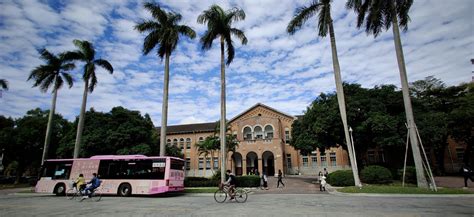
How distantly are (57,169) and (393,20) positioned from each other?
2704 centimetres

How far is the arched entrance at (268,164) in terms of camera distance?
41.8 metres

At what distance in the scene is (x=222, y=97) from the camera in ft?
71.6

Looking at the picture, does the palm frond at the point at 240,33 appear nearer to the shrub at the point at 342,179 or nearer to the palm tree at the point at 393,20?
the palm tree at the point at 393,20

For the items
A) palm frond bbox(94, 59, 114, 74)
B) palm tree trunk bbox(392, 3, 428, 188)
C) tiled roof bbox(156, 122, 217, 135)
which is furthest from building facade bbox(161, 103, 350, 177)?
palm tree trunk bbox(392, 3, 428, 188)

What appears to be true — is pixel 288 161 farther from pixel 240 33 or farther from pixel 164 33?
pixel 164 33

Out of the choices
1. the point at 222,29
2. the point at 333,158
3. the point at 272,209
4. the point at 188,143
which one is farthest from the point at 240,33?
the point at 188,143

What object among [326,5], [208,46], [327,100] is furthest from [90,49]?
[327,100]

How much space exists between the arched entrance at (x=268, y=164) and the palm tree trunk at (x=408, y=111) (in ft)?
83.5

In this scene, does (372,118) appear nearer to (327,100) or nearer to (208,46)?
(327,100)

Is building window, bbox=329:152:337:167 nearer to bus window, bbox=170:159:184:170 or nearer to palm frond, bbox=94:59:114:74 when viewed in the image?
bus window, bbox=170:159:184:170

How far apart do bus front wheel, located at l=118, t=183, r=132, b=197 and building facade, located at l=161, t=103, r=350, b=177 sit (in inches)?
821

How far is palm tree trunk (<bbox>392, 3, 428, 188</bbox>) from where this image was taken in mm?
16938

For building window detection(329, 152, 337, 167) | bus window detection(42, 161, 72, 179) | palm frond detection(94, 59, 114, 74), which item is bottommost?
bus window detection(42, 161, 72, 179)

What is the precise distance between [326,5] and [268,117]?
24.5m
